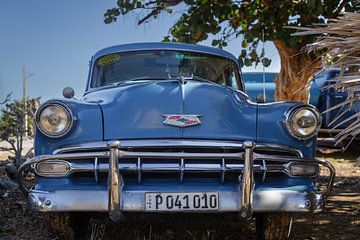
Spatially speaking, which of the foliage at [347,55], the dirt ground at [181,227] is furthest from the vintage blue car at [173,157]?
the dirt ground at [181,227]

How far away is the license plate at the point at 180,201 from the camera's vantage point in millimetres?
3217

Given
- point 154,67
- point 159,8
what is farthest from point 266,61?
point 154,67

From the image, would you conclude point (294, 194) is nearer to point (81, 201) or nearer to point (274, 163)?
point (274, 163)

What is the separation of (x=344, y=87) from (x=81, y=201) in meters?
1.69

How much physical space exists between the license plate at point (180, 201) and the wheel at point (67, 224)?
0.72 meters

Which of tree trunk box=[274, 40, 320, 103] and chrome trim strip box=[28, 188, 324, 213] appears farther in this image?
tree trunk box=[274, 40, 320, 103]

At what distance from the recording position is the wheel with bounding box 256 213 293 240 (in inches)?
147

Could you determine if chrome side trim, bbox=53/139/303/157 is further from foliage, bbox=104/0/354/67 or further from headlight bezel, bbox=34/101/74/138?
foliage, bbox=104/0/354/67

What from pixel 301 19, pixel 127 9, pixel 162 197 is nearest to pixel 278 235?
pixel 162 197

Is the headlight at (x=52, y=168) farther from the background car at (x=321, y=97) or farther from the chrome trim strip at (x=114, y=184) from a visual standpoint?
the background car at (x=321, y=97)

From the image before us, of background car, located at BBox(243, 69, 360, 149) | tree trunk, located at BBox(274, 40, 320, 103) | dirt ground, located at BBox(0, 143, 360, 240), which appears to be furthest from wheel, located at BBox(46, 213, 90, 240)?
background car, located at BBox(243, 69, 360, 149)

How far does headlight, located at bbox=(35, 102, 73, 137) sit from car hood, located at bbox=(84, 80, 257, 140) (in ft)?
0.80

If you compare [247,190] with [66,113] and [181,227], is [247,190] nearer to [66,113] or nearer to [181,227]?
[66,113]

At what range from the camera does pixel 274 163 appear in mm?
3465
